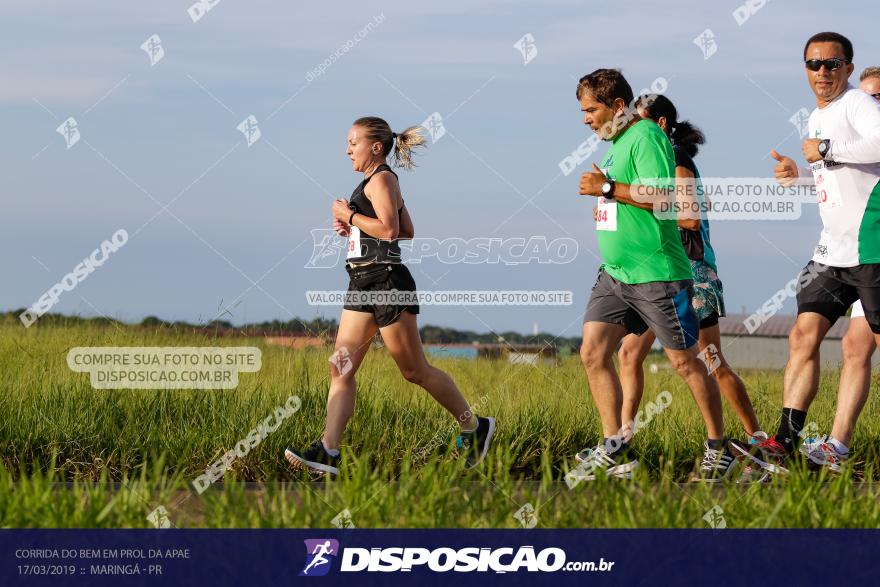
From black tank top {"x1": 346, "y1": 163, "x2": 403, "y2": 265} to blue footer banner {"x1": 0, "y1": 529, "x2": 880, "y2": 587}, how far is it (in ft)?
6.52

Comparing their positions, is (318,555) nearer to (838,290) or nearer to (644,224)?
(644,224)

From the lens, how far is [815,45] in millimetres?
6395

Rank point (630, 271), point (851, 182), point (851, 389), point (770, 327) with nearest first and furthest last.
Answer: point (630, 271) → point (851, 182) → point (851, 389) → point (770, 327)

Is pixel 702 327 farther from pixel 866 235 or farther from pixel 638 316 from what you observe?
pixel 866 235

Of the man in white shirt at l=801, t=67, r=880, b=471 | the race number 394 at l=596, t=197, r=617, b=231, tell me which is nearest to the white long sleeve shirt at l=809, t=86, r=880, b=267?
the man in white shirt at l=801, t=67, r=880, b=471

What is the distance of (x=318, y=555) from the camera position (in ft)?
14.4

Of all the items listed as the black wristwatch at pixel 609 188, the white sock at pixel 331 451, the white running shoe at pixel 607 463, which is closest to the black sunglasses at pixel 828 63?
the black wristwatch at pixel 609 188

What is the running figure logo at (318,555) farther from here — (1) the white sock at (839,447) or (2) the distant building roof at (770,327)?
(2) the distant building roof at (770,327)

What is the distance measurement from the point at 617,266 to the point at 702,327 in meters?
0.97

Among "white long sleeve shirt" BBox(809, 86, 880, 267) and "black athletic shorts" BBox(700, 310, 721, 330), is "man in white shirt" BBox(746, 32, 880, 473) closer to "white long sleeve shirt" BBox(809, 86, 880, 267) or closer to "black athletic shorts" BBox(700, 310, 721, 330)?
"white long sleeve shirt" BBox(809, 86, 880, 267)

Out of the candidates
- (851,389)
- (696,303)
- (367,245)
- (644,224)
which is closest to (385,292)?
(367,245)

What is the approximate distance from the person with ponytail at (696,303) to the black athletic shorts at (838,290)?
0.50 m

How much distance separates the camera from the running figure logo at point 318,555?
4348mm

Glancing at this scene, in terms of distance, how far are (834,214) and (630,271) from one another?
1.30m
